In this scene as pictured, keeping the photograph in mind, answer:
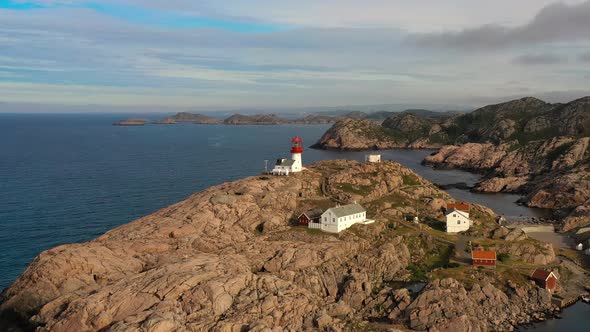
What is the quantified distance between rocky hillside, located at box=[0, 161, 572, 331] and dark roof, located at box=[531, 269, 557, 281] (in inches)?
63.1

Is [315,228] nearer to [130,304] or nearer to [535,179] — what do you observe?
[130,304]

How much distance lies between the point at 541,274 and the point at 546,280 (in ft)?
4.58

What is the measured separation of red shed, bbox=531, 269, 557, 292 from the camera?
6109 centimetres

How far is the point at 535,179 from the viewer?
143625 millimetres

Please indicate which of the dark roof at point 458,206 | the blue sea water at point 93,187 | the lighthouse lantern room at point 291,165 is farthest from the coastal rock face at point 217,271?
the blue sea water at point 93,187

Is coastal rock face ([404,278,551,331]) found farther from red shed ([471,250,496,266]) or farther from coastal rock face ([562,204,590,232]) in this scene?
coastal rock face ([562,204,590,232])

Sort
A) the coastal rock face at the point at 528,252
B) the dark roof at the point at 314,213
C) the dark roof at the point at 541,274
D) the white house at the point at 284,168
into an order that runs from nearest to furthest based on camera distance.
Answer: the dark roof at the point at 541,274 < the coastal rock face at the point at 528,252 < the dark roof at the point at 314,213 < the white house at the point at 284,168

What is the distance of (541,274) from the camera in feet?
204

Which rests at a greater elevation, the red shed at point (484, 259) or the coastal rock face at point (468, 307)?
the red shed at point (484, 259)

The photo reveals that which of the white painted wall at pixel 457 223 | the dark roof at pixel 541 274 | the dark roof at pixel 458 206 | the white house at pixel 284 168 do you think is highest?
the white house at pixel 284 168

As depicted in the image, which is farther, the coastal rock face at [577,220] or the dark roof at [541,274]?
the coastal rock face at [577,220]

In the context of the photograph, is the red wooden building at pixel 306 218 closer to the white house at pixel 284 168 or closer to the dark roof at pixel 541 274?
the white house at pixel 284 168

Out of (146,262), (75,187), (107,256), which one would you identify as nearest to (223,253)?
(146,262)

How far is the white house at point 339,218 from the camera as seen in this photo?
6656 centimetres
